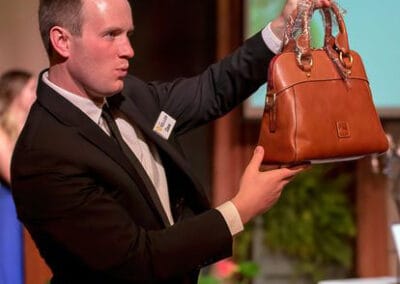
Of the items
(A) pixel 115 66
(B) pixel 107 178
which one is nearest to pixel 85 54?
(A) pixel 115 66

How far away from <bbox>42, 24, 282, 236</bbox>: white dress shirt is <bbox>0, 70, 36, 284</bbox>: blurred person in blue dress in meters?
1.08

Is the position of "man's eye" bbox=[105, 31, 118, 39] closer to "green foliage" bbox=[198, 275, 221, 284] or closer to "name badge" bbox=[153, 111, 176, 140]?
"name badge" bbox=[153, 111, 176, 140]

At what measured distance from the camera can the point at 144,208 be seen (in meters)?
1.41

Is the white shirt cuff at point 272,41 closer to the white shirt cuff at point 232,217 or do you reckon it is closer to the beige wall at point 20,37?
the white shirt cuff at point 232,217

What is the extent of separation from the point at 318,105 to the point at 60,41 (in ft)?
1.48

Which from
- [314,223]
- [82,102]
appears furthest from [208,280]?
[82,102]

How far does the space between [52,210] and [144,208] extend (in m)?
0.16

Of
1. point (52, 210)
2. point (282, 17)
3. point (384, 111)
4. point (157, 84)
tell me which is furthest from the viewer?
point (384, 111)

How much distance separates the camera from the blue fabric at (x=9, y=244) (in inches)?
96.4

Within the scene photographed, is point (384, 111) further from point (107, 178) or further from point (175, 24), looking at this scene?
point (107, 178)

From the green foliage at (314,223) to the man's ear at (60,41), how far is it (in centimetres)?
192

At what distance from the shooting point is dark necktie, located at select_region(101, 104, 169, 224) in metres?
1.42

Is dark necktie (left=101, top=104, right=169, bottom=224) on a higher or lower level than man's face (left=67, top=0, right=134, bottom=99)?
lower

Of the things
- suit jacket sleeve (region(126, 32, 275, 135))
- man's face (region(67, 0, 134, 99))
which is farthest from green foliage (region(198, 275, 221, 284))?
man's face (region(67, 0, 134, 99))
